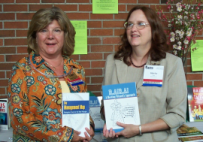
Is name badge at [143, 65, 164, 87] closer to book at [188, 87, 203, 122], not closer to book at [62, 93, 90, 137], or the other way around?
book at [62, 93, 90, 137]

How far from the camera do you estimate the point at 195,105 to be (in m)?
2.48

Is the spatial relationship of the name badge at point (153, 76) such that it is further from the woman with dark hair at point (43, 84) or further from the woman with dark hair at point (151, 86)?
the woman with dark hair at point (43, 84)

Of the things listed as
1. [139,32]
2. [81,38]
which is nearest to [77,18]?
[81,38]

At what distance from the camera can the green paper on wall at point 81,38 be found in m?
2.66

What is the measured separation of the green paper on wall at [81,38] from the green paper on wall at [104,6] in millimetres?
214

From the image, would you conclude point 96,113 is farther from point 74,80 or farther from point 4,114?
point 4,114

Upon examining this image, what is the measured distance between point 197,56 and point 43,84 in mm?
2060

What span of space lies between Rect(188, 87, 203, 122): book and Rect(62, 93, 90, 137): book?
1390 mm

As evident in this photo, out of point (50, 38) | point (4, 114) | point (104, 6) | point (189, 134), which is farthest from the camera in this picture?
point (104, 6)

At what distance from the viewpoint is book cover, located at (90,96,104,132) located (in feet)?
7.36

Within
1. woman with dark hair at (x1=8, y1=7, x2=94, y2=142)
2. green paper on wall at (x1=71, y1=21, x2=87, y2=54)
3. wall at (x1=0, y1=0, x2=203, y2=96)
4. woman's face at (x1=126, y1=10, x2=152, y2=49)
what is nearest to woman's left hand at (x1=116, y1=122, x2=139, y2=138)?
woman with dark hair at (x1=8, y1=7, x2=94, y2=142)

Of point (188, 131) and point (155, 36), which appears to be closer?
point (155, 36)

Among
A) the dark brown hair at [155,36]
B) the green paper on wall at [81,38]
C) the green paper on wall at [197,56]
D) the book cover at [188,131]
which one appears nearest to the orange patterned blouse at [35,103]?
the dark brown hair at [155,36]

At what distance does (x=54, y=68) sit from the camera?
5.64 ft
